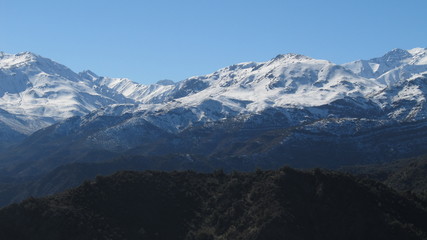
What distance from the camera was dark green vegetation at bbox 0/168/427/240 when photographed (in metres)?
110

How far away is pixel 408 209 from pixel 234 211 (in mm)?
31560

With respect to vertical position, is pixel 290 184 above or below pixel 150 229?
above

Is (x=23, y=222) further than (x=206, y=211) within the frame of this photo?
No

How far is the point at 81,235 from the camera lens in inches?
4313

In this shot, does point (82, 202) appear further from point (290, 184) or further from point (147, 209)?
point (290, 184)

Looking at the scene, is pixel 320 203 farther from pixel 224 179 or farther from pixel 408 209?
pixel 224 179

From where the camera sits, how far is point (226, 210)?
123 m

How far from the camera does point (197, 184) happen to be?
5399 inches

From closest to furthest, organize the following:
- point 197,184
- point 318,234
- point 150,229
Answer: point 318,234, point 150,229, point 197,184

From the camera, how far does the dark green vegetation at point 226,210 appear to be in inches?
4318

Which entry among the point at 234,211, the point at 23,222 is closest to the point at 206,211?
the point at 234,211

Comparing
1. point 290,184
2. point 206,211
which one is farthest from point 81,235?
point 290,184

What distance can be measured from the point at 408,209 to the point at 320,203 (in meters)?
18.4

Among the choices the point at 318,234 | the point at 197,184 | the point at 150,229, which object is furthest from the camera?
the point at 197,184
